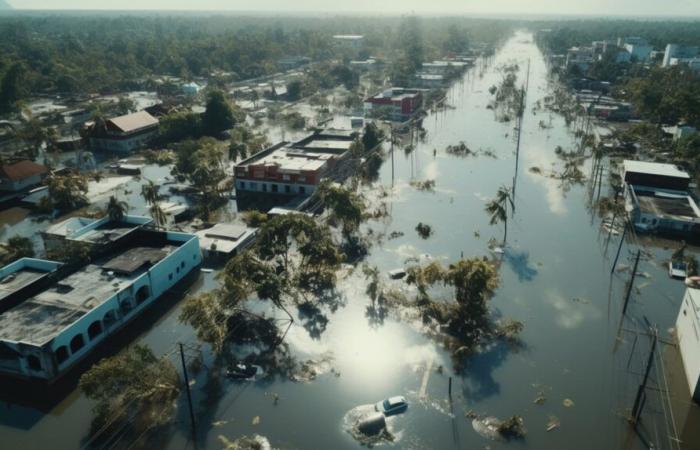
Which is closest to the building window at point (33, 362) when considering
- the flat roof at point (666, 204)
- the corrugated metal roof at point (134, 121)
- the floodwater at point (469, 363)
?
the floodwater at point (469, 363)

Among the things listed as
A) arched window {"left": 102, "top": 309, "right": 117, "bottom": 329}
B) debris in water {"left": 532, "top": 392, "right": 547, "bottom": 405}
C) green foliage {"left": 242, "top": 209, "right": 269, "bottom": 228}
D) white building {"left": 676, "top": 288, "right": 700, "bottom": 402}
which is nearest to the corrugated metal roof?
green foliage {"left": 242, "top": 209, "right": 269, "bottom": 228}

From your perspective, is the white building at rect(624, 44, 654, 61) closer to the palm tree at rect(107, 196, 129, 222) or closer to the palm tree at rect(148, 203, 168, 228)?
the palm tree at rect(148, 203, 168, 228)

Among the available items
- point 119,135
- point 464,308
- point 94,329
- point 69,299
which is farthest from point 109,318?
point 119,135

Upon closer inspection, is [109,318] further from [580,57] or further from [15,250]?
[580,57]

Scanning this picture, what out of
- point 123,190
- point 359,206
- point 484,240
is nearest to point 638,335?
point 484,240

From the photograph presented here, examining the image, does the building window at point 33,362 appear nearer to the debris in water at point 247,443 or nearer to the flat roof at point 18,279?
the flat roof at point 18,279

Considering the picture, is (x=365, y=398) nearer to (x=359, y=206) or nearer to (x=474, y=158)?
(x=359, y=206)
